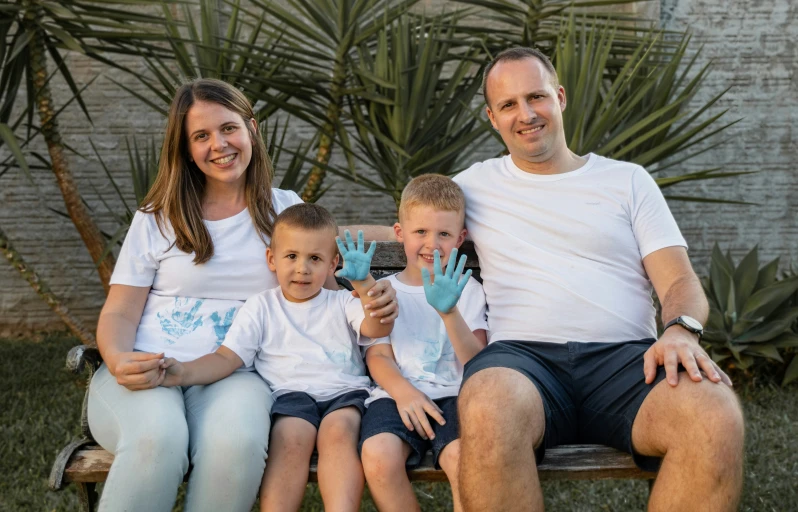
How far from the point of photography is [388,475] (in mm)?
2246

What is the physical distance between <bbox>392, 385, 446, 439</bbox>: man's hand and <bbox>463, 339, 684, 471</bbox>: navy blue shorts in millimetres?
125

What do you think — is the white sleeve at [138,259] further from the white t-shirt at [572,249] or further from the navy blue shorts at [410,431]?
the white t-shirt at [572,249]

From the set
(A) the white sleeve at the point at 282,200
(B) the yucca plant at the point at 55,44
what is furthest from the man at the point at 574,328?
(B) the yucca plant at the point at 55,44

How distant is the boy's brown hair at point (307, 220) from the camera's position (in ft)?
8.63

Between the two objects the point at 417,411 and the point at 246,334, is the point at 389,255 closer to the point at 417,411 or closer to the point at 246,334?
the point at 246,334

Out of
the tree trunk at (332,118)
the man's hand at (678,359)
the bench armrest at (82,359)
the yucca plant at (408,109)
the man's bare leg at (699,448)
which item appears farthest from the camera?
the tree trunk at (332,118)

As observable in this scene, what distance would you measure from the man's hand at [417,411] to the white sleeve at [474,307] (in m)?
0.38

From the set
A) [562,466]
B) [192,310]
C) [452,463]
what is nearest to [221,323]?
[192,310]

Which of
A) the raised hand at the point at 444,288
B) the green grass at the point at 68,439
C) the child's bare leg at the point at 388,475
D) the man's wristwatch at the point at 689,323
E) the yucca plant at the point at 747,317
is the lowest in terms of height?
the green grass at the point at 68,439

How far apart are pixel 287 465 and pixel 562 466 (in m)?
0.72

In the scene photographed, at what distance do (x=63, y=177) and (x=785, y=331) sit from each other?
13.4ft

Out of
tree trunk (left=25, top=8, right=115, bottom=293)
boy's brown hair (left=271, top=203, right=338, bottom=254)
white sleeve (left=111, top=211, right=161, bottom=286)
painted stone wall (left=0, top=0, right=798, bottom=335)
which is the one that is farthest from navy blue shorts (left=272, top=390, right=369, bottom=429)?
painted stone wall (left=0, top=0, right=798, bottom=335)

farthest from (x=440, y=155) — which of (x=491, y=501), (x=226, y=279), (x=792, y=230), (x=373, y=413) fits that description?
(x=792, y=230)

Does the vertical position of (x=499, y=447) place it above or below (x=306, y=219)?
below
